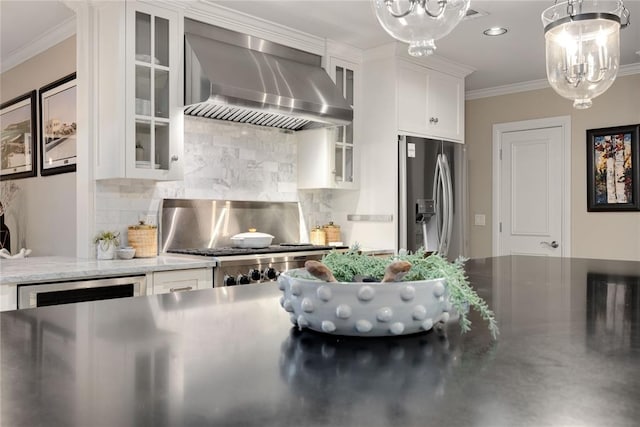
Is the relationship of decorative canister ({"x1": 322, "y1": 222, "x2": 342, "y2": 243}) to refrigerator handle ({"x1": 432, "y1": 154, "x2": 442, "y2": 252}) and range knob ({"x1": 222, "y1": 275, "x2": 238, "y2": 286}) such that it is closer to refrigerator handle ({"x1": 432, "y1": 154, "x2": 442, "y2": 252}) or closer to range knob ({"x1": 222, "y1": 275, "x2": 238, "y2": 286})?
refrigerator handle ({"x1": 432, "y1": 154, "x2": 442, "y2": 252})

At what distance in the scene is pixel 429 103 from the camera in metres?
4.72

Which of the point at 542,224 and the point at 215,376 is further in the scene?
the point at 542,224

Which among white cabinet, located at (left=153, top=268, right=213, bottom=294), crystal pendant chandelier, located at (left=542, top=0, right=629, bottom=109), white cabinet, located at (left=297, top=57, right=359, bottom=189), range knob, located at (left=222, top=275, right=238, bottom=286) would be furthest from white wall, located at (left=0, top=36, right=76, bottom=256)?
crystal pendant chandelier, located at (left=542, top=0, right=629, bottom=109)

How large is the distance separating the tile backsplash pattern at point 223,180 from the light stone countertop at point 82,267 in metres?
0.39

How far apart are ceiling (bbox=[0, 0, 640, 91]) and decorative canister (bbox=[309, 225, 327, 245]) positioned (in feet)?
4.86

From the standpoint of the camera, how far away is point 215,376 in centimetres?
73

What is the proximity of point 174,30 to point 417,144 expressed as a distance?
2.10 metres

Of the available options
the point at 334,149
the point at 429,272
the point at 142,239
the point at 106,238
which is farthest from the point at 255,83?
the point at 429,272

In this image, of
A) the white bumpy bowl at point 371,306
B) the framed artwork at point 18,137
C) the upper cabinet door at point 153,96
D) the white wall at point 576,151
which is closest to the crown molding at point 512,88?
the white wall at point 576,151

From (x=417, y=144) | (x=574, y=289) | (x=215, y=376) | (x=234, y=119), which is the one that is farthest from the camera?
(x=417, y=144)

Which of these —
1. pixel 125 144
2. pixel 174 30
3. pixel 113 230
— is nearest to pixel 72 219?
pixel 113 230

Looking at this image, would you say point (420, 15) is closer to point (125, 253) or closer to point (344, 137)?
point (125, 253)

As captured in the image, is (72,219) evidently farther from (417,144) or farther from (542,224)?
(542,224)

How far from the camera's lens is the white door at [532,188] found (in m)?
5.26
